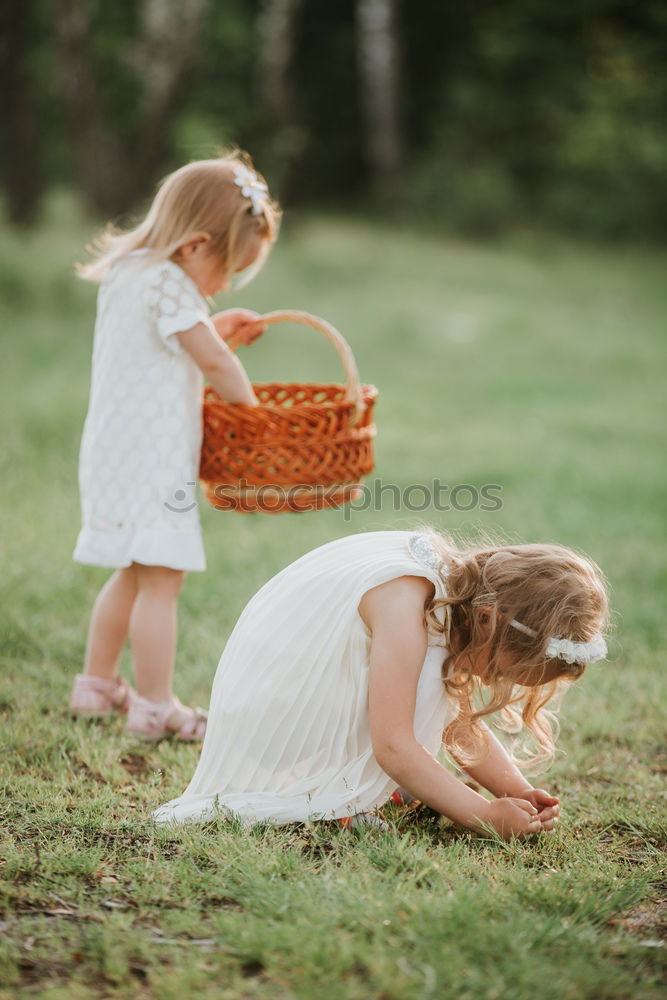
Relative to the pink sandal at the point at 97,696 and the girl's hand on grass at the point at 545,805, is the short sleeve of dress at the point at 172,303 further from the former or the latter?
the girl's hand on grass at the point at 545,805

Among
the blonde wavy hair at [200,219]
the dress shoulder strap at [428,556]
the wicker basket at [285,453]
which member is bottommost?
the dress shoulder strap at [428,556]

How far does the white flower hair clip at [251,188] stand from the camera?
299cm

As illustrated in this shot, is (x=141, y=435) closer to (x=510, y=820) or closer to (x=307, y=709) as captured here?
(x=307, y=709)

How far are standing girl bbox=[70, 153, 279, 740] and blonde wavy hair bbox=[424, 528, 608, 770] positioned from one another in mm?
914

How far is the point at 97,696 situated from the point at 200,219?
1.45 meters

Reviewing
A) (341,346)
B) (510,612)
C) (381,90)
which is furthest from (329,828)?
(381,90)

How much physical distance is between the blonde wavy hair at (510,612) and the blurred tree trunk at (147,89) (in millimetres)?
9529

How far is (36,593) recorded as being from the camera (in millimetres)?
3988

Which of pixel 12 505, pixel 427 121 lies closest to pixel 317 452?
pixel 12 505

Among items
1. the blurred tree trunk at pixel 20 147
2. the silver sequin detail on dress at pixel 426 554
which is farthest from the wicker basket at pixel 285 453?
the blurred tree trunk at pixel 20 147

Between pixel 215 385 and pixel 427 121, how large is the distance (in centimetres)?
2027

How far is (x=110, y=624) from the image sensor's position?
3145 millimetres

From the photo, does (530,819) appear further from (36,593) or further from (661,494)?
(661,494)

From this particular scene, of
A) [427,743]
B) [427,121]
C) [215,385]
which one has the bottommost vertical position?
[427,743]
